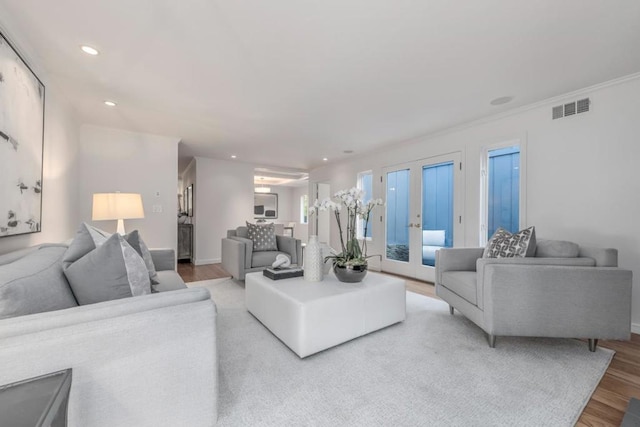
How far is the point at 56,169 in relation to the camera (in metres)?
2.72

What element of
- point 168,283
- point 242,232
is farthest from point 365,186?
point 168,283

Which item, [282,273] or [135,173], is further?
[135,173]

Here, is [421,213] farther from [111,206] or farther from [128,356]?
[111,206]

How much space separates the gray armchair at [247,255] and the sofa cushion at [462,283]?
2.15 metres

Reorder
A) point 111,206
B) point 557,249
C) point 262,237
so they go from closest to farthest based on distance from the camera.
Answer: point 557,249
point 111,206
point 262,237

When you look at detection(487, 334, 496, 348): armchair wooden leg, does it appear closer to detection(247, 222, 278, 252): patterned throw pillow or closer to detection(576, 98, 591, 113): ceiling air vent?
detection(576, 98, 591, 113): ceiling air vent

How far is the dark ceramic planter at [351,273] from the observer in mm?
2342

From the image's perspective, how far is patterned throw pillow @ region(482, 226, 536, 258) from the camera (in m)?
2.34

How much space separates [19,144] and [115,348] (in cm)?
187

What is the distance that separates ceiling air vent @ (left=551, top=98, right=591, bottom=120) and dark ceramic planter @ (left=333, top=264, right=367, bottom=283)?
2.66m

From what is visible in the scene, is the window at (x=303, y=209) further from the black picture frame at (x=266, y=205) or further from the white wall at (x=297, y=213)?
the black picture frame at (x=266, y=205)

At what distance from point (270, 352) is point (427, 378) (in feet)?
3.54

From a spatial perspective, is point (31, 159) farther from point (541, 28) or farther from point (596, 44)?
point (596, 44)

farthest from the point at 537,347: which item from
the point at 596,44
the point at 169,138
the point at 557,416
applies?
the point at 169,138
